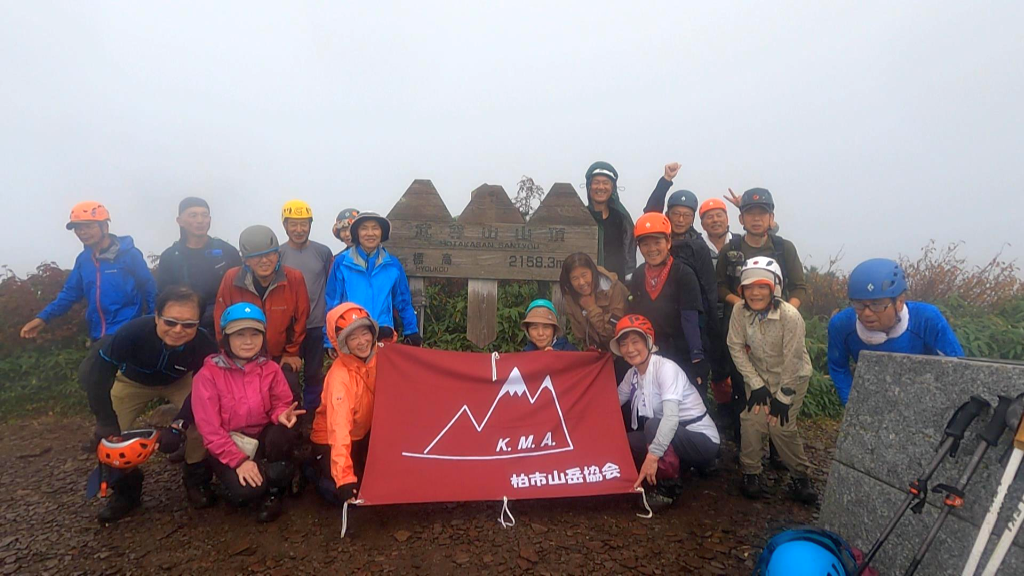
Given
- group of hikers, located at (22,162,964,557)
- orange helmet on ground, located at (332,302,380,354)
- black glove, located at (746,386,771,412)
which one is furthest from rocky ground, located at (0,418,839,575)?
orange helmet on ground, located at (332,302,380,354)

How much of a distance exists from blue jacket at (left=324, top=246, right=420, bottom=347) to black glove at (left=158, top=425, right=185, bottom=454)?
144 centimetres

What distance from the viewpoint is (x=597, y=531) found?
151 inches

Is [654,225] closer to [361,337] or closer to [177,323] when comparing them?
[361,337]

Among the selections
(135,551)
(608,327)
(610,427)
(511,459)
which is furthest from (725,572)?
(135,551)

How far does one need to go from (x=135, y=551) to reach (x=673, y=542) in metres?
3.58

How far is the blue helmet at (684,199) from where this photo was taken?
550cm

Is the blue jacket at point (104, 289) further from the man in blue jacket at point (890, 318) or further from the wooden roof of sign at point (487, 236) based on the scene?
the man in blue jacket at point (890, 318)

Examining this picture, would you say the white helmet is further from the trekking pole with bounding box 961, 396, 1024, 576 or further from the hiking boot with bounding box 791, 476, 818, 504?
the trekking pole with bounding box 961, 396, 1024, 576

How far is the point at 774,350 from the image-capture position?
4414mm

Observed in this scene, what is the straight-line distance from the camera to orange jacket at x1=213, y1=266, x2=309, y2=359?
16.0 feet

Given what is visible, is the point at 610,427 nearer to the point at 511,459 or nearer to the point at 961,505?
the point at 511,459

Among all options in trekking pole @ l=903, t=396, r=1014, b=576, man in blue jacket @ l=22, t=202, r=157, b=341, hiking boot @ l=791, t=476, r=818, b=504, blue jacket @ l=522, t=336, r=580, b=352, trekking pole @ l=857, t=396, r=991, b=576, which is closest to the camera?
trekking pole @ l=903, t=396, r=1014, b=576

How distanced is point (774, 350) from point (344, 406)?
11.1ft

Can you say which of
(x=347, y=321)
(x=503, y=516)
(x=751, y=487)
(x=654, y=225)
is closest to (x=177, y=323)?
(x=347, y=321)
